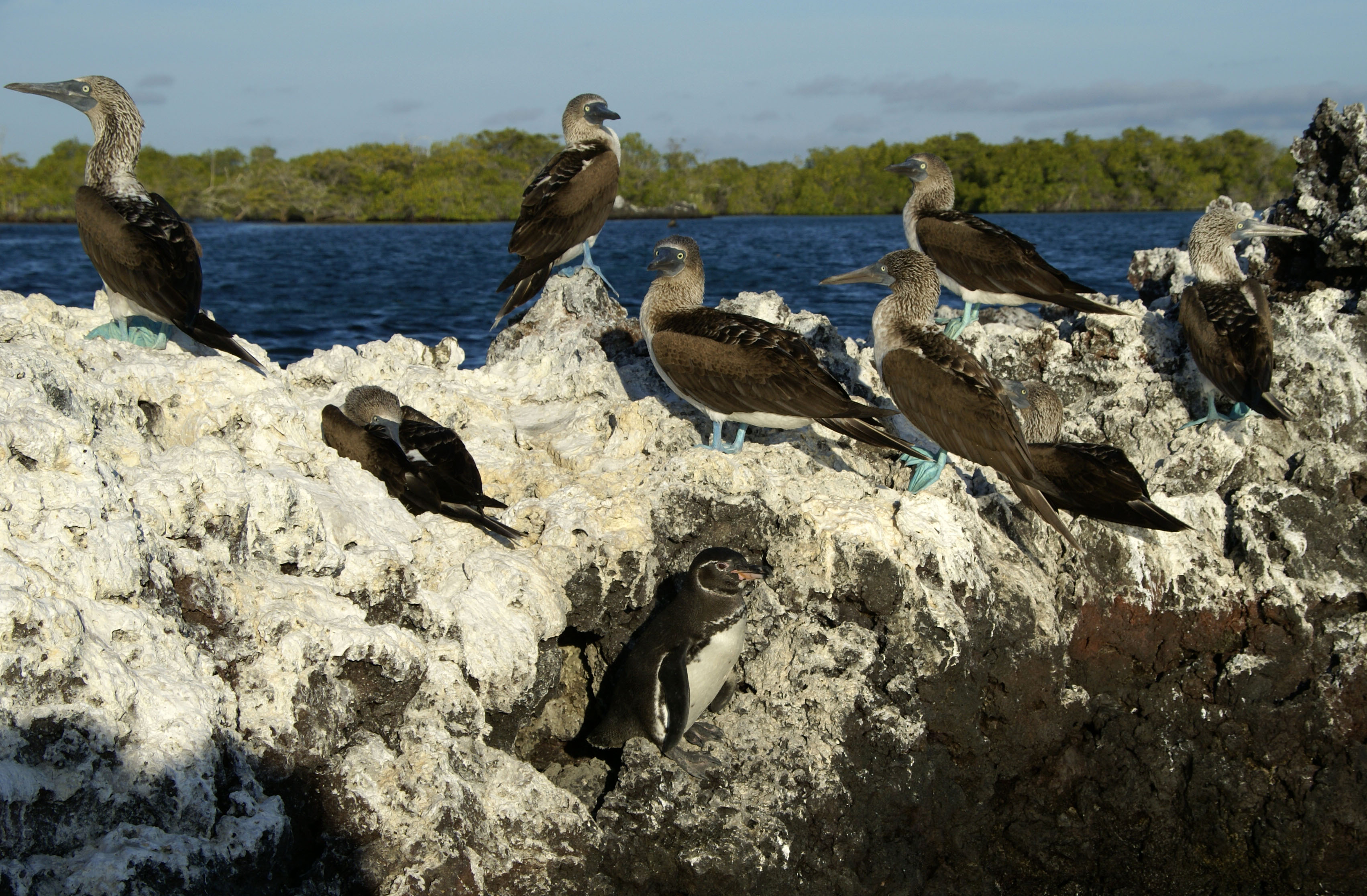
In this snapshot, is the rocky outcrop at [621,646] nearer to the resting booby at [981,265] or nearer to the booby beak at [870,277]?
the booby beak at [870,277]

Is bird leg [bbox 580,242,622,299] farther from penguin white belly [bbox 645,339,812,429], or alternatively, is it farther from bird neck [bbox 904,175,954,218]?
bird neck [bbox 904,175,954,218]

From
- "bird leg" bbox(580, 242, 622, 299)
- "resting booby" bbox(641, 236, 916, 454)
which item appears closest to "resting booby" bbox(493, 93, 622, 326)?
"bird leg" bbox(580, 242, 622, 299)

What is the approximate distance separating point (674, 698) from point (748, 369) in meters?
1.75

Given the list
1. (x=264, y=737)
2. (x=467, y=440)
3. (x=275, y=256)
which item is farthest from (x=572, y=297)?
(x=275, y=256)

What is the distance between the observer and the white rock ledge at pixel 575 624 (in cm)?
330

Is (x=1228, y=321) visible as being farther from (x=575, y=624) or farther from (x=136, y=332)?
(x=136, y=332)

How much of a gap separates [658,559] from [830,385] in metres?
1.23

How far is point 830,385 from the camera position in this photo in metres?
5.13

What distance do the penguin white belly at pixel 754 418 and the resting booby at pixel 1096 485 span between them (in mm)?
1246

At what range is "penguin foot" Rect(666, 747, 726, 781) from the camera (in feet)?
14.1

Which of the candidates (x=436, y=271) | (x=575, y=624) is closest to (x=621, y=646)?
(x=575, y=624)

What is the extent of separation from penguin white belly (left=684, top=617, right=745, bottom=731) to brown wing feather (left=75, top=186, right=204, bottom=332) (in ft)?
10.2

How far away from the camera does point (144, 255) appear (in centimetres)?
516

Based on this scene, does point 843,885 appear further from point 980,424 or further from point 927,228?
point 927,228
